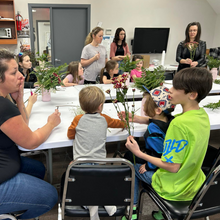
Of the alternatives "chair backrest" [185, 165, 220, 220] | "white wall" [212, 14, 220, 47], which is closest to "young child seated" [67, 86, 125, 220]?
"chair backrest" [185, 165, 220, 220]

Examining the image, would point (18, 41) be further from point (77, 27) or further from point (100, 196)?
point (100, 196)

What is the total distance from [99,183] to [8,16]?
486 cm

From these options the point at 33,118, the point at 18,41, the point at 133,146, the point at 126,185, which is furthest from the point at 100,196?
the point at 18,41

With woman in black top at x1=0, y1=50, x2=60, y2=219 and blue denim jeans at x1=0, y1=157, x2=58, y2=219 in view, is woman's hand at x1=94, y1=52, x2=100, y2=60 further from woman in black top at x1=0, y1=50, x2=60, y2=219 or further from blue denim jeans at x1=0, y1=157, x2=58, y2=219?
blue denim jeans at x1=0, y1=157, x2=58, y2=219

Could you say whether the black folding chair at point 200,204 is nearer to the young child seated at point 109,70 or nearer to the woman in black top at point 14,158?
the woman in black top at point 14,158

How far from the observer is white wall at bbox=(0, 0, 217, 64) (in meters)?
5.47

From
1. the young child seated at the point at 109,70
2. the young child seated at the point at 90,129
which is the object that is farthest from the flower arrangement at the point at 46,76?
the young child seated at the point at 109,70

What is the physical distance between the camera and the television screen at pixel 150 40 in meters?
5.90

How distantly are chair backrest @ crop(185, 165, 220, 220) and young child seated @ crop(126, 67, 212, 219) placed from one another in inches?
4.1

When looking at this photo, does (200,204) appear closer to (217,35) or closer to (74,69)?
(74,69)

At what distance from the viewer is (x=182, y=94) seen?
1.27 m

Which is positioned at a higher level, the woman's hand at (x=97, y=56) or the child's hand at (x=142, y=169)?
the woman's hand at (x=97, y=56)

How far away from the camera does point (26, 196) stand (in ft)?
4.02

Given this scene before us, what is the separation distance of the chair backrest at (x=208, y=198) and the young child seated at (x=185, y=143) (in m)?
0.11
